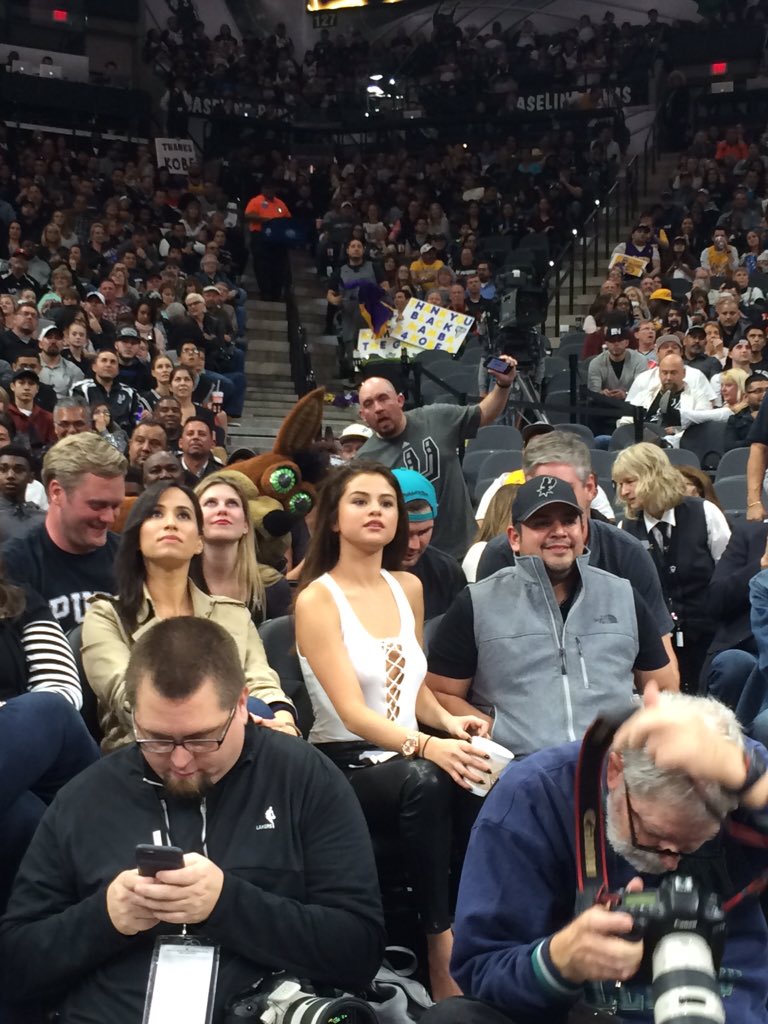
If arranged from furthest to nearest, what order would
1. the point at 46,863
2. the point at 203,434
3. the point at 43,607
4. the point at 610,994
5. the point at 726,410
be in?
the point at 726,410, the point at 203,434, the point at 43,607, the point at 46,863, the point at 610,994

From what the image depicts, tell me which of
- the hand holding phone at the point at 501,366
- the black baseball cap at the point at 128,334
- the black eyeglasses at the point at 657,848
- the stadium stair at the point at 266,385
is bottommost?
the stadium stair at the point at 266,385

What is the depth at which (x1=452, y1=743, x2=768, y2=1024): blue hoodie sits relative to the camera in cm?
222

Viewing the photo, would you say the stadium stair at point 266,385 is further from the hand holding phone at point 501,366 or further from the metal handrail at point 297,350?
the hand holding phone at point 501,366

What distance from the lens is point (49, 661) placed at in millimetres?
3238

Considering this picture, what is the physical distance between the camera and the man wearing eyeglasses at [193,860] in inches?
98.0

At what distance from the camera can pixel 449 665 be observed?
141 inches

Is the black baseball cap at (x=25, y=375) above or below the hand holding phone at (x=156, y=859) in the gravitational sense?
above

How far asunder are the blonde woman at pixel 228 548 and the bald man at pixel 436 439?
4.71 ft

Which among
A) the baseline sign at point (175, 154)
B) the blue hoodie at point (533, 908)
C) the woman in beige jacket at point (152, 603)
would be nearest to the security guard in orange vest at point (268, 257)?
the baseline sign at point (175, 154)

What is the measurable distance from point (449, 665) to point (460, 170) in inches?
648

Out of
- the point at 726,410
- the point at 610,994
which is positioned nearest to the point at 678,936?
the point at 610,994

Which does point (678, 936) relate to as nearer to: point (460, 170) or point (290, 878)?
point (290, 878)

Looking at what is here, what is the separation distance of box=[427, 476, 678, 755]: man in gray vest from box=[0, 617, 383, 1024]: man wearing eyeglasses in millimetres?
887

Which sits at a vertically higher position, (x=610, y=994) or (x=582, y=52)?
(x=582, y=52)
